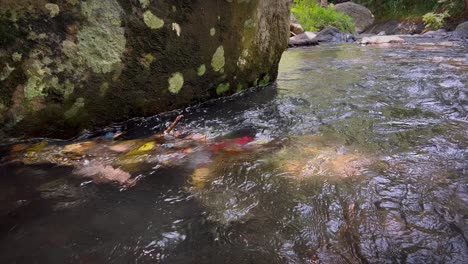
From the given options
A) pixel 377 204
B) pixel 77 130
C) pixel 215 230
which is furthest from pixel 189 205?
pixel 77 130

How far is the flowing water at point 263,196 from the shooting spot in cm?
127

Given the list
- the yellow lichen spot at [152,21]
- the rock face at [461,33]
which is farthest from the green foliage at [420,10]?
the yellow lichen spot at [152,21]

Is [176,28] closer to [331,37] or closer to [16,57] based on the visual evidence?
[16,57]

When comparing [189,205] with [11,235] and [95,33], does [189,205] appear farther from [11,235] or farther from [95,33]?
[95,33]

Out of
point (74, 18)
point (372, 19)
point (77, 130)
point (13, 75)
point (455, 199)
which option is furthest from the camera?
point (372, 19)

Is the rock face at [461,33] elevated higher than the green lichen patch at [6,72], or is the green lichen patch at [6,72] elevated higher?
the green lichen patch at [6,72]

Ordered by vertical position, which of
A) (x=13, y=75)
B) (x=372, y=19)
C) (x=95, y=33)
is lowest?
(x=372, y=19)

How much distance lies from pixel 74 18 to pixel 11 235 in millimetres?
1548

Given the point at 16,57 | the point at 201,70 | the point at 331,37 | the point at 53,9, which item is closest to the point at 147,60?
the point at 201,70

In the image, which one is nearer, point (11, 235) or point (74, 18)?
point (11, 235)

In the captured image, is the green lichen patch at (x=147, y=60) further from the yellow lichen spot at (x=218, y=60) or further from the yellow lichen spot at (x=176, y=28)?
the yellow lichen spot at (x=218, y=60)

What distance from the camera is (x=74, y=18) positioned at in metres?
2.36

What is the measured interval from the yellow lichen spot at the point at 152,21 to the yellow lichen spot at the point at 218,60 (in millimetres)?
659

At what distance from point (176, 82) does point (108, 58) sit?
0.65m
